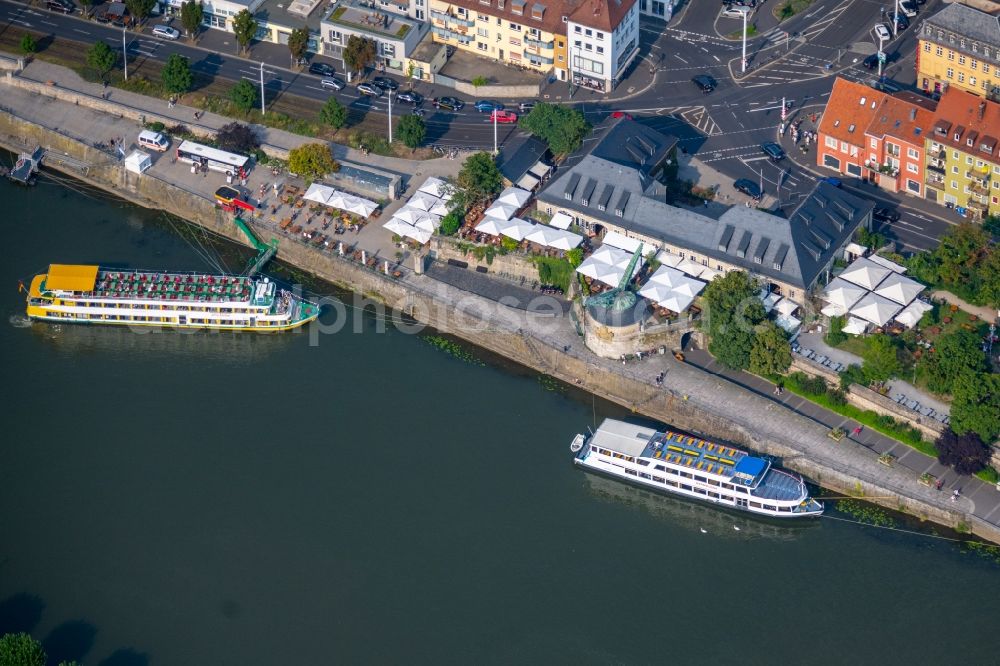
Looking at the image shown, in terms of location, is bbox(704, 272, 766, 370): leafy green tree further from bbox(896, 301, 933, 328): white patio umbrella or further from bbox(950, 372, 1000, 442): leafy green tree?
bbox(950, 372, 1000, 442): leafy green tree

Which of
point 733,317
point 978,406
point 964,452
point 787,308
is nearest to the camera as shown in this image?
point 964,452

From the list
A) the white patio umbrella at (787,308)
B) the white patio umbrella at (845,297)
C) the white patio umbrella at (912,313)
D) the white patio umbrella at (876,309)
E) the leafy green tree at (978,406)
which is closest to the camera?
the leafy green tree at (978,406)

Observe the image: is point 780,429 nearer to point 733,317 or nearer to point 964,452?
point 733,317

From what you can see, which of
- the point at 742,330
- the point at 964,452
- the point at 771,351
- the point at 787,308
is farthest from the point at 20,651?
the point at 964,452

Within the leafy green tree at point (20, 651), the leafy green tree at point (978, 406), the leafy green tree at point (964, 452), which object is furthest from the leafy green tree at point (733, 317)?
the leafy green tree at point (20, 651)


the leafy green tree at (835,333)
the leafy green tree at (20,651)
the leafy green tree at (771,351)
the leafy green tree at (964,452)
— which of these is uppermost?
the leafy green tree at (835,333)

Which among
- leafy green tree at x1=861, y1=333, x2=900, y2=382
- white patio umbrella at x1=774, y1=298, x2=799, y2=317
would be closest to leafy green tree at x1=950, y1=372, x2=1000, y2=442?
leafy green tree at x1=861, y1=333, x2=900, y2=382

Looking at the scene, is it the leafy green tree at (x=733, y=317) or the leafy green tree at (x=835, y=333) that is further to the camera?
the leafy green tree at (x=835, y=333)

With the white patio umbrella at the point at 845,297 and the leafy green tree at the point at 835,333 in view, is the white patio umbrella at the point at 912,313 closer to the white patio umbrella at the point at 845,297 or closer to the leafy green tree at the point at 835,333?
the white patio umbrella at the point at 845,297
